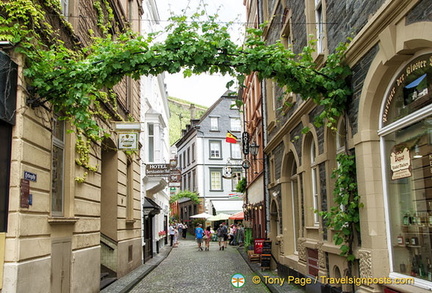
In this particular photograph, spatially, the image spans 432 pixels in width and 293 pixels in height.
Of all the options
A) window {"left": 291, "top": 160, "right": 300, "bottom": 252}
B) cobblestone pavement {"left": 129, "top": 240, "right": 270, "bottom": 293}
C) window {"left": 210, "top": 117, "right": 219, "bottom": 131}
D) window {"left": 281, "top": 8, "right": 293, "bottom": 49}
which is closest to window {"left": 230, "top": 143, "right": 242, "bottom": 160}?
window {"left": 210, "top": 117, "right": 219, "bottom": 131}

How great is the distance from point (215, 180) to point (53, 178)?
41741 mm

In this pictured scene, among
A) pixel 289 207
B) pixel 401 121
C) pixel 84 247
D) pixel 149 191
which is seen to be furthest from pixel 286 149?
pixel 149 191

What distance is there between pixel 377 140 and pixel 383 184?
2.28ft

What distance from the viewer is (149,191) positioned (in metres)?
24.3

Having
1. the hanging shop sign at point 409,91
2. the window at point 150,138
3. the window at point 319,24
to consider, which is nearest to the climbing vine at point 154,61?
the hanging shop sign at point 409,91

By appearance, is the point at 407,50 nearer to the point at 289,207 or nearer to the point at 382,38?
the point at 382,38

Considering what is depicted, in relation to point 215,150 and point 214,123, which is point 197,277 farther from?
point 214,123

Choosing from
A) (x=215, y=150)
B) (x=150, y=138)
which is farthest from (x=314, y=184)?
(x=215, y=150)

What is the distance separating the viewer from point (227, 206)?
4778 centimetres

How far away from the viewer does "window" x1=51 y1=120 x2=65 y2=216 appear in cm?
947

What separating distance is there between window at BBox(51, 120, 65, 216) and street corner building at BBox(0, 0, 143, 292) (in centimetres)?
2

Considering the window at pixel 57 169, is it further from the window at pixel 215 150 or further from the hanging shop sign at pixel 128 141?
the window at pixel 215 150

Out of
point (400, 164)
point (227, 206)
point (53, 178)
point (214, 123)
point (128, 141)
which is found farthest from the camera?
point (214, 123)

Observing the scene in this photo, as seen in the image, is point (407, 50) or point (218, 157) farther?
point (218, 157)
